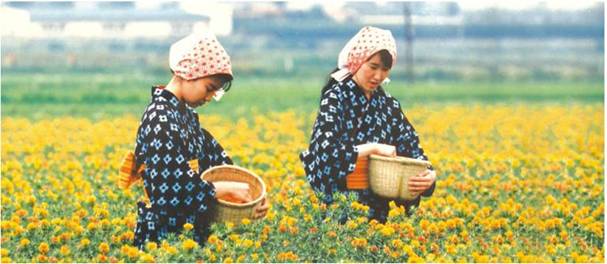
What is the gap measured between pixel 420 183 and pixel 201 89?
1.01 metres

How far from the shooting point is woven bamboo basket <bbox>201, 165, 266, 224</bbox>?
4.43 metres

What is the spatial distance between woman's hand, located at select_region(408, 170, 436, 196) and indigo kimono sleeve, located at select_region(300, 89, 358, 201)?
0.85 feet

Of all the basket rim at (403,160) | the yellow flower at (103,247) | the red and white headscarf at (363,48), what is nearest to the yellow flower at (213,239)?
the yellow flower at (103,247)

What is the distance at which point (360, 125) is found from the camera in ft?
16.4

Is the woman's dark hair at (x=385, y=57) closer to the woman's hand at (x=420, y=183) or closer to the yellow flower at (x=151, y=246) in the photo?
the woman's hand at (x=420, y=183)

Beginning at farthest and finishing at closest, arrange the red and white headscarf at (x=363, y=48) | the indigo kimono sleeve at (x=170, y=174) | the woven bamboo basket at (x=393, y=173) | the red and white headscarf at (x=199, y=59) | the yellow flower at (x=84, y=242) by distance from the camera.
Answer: the red and white headscarf at (x=363, y=48), the woven bamboo basket at (x=393, y=173), the yellow flower at (x=84, y=242), the red and white headscarf at (x=199, y=59), the indigo kimono sleeve at (x=170, y=174)

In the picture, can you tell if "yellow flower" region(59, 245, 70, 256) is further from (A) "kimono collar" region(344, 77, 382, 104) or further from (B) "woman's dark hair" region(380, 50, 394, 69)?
(B) "woman's dark hair" region(380, 50, 394, 69)

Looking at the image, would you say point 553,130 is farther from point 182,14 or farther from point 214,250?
point 214,250

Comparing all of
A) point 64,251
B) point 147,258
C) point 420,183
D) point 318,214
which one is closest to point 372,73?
point 420,183

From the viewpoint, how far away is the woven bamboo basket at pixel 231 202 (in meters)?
4.43

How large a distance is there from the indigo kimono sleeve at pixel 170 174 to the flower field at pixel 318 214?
0.13 meters

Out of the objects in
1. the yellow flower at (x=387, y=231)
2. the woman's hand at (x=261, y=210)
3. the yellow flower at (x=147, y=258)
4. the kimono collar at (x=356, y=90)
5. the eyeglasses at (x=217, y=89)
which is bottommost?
the yellow flower at (x=387, y=231)

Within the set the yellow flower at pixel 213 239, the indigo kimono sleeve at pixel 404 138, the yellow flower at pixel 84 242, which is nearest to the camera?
the yellow flower at pixel 213 239

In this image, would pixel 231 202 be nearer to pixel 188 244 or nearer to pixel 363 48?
pixel 188 244
